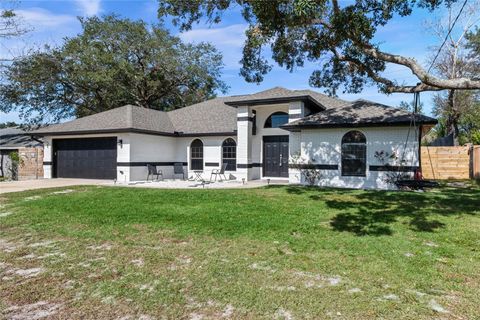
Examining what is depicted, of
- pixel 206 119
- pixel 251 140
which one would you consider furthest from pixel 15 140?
pixel 251 140

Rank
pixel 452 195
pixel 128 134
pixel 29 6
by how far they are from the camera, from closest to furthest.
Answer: pixel 452 195
pixel 29 6
pixel 128 134

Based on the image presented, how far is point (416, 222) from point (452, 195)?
5638 mm

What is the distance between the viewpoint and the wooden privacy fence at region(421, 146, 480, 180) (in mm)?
19953

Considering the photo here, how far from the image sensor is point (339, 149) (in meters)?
15.3

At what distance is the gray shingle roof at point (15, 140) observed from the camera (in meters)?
26.2

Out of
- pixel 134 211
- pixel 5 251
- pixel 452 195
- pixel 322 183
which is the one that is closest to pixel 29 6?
pixel 134 211

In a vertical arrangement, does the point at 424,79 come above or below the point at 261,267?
above

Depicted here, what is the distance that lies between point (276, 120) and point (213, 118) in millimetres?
4726

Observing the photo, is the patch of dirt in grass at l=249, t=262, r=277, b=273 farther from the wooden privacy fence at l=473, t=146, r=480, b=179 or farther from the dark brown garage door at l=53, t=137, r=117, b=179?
the wooden privacy fence at l=473, t=146, r=480, b=179

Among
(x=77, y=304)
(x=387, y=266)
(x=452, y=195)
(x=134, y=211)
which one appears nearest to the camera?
(x=77, y=304)

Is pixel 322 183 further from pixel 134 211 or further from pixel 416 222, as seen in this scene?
pixel 134 211

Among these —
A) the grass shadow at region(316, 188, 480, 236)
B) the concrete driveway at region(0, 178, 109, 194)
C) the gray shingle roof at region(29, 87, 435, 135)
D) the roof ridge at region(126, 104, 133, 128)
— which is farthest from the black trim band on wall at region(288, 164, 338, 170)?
the concrete driveway at region(0, 178, 109, 194)

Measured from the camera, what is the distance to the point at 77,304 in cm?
372

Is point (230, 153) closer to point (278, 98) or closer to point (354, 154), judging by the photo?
point (278, 98)
